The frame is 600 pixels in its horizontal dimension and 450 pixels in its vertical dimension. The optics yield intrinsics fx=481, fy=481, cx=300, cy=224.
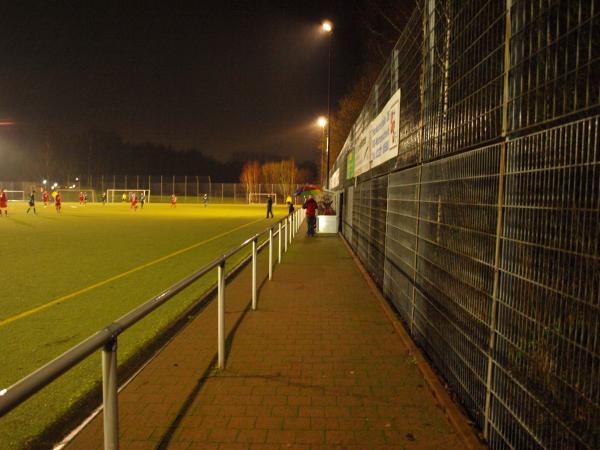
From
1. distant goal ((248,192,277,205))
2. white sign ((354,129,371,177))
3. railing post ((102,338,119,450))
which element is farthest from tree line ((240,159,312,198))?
railing post ((102,338,119,450))

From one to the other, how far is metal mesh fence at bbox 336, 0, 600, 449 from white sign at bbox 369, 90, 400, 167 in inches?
59.3

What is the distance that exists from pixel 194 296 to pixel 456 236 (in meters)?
5.25

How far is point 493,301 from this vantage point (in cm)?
302

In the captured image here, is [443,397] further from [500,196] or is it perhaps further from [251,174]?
[251,174]

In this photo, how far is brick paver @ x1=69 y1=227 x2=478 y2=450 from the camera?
3.21 m

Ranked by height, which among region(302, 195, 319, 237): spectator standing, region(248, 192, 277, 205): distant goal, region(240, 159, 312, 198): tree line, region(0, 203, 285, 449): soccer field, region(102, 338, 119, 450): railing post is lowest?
region(0, 203, 285, 449): soccer field

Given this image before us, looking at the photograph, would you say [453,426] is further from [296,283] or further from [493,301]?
[296,283]

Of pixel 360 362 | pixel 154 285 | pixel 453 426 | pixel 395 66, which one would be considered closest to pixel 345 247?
pixel 154 285

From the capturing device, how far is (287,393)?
12.9 ft

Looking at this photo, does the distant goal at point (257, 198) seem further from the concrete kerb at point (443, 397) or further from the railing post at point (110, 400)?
the railing post at point (110, 400)

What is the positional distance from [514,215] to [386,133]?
4.73 meters

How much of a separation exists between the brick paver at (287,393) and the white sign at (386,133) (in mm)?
2410

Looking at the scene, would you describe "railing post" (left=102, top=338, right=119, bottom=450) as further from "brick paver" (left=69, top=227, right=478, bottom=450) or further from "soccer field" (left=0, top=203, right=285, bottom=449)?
"soccer field" (left=0, top=203, right=285, bottom=449)

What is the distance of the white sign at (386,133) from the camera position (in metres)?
6.55
